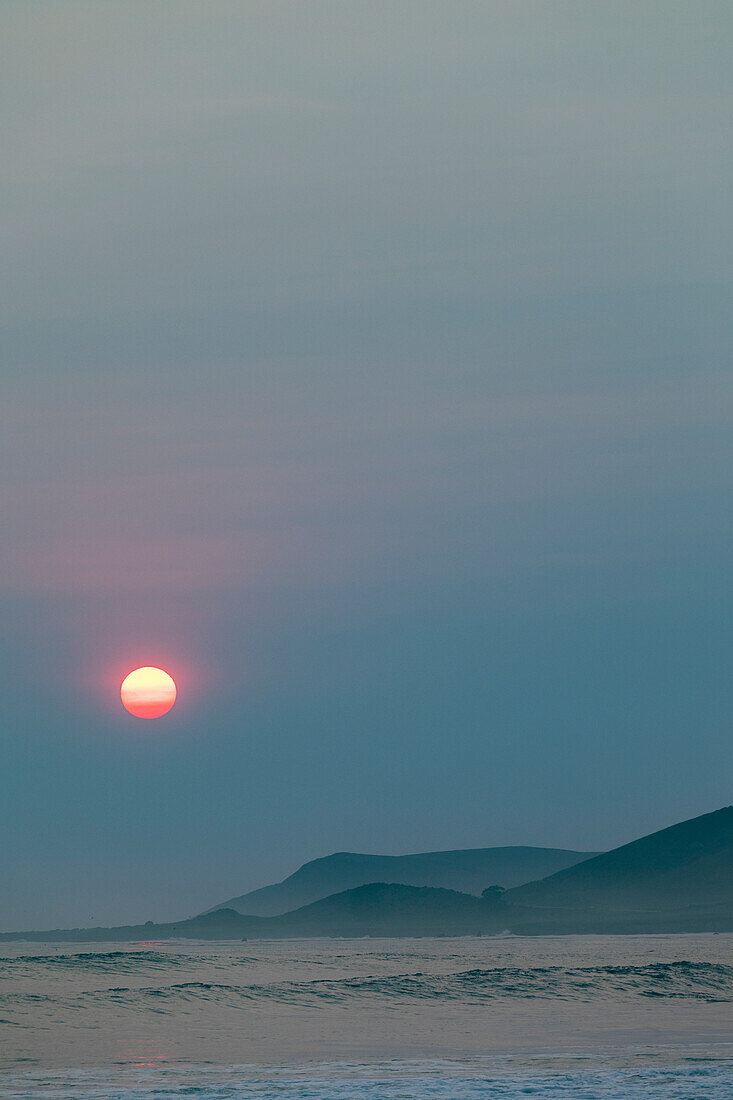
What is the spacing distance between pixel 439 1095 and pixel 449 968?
33.0 meters

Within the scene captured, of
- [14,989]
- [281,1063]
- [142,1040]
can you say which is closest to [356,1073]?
→ [281,1063]

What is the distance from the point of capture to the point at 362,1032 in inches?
1080

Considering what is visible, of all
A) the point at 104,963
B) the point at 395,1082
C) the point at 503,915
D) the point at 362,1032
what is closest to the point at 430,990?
the point at 362,1032

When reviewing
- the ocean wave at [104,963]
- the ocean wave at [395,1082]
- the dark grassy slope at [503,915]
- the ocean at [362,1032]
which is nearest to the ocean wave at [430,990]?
the ocean at [362,1032]

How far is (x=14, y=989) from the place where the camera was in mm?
36750

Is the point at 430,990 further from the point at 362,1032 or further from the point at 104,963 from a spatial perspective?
the point at 104,963

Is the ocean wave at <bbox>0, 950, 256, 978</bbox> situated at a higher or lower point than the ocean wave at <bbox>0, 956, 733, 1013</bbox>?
higher

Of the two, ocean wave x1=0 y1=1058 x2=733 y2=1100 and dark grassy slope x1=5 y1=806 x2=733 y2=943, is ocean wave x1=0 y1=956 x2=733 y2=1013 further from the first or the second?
dark grassy slope x1=5 y1=806 x2=733 y2=943

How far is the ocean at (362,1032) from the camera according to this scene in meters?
19.3

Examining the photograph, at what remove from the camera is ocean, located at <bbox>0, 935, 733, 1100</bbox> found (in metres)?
19.3

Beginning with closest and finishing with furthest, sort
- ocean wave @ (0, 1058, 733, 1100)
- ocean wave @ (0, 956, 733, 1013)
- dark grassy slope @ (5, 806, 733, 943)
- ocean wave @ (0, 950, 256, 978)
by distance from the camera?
ocean wave @ (0, 1058, 733, 1100) < ocean wave @ (0, 956, 733, 1013) < ocean wave @ (0, 950, 256, 978) < dark grassy slope @ (5, 806, 733, 943)

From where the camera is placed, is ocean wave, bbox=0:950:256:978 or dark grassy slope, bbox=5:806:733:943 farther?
dark grassy slope, bbox=5:806:733:943

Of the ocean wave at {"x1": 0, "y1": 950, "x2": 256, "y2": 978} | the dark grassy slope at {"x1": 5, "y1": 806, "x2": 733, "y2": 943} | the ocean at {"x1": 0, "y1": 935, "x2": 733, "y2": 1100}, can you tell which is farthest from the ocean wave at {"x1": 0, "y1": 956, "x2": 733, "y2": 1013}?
the dark grassy slope at {"x1": 5, "y1": 806, "x2": 733, "y2": 943}

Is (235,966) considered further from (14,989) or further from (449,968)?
(14,989)
